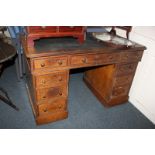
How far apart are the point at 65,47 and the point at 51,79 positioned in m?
0.37

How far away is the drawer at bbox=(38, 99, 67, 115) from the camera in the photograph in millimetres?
1863

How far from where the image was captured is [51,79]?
1.70m

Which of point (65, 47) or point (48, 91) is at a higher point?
point (65, 47)

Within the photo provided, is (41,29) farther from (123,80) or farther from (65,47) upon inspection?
(123,80)

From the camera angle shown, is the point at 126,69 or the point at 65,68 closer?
the point at 65,68

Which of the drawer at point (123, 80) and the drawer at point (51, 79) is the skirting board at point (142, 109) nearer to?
the drawer at point (123, 80)

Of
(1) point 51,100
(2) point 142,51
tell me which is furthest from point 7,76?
(2) point 142,51

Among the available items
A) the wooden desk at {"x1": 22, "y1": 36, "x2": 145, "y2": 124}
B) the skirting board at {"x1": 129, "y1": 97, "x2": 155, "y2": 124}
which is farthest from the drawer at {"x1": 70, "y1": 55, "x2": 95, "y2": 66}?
the skirting board at {"x1": 129, "y1": 97, "x2": 155, "y2": 124}

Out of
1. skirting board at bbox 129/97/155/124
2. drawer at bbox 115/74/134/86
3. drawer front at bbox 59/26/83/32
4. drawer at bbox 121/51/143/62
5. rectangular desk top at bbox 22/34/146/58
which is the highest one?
drawer front at bbox 59/26/83/32

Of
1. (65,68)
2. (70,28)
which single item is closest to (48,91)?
(65,68)

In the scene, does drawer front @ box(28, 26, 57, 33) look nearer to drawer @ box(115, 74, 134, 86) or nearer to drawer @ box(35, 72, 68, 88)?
drawer @ box(35, 72, 68, 88)

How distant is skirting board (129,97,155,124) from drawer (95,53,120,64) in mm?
822

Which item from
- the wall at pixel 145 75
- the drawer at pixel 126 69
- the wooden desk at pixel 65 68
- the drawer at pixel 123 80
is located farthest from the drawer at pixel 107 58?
the wall at pixel 145 75
